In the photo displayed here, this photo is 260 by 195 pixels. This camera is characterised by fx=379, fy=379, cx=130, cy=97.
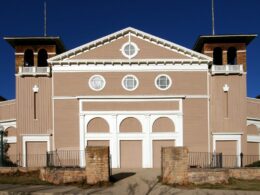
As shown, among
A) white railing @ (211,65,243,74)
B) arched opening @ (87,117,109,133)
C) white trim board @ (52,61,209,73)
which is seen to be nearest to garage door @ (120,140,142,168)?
arched opening @ (87,117,109,133)

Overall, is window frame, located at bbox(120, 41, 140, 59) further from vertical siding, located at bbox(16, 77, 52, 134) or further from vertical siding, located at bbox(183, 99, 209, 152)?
vertical siding, located at bbox(16, 77, 52, 134)

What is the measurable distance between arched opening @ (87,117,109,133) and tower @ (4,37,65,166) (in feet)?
11.1

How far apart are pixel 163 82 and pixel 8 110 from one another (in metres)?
14.7

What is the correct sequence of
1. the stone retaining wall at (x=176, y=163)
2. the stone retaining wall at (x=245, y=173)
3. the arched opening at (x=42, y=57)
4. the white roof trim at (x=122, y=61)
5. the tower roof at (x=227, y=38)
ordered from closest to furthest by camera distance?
the stone retaining wall at (x=176, y=163) → the stone retaining wall at (x=245, y=173) → the white roof trim at (x=122, y=61) → the tower roof at (x=227, y=38) → the arched opening at (x=42, y=57)

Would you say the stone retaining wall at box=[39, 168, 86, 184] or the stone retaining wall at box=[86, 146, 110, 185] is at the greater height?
the stone retaining wall at box=[86, 146, 110, 185]

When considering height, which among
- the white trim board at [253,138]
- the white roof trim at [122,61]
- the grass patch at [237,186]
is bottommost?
the grass patch at [237,186]

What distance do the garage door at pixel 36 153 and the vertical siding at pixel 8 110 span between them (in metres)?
4.22

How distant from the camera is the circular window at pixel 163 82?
31547 mm

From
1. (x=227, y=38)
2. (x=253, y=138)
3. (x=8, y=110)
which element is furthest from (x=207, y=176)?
(x=8, y=110)

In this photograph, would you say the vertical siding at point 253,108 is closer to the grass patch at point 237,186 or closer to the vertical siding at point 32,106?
the grass patch at point 237,186

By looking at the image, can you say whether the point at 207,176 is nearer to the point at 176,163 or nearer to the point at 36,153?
the point at 176,163

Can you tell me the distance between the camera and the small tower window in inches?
1347

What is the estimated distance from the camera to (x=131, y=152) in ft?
102

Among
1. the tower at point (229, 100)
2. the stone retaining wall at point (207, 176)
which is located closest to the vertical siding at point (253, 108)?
the tower at point (229, 100)
